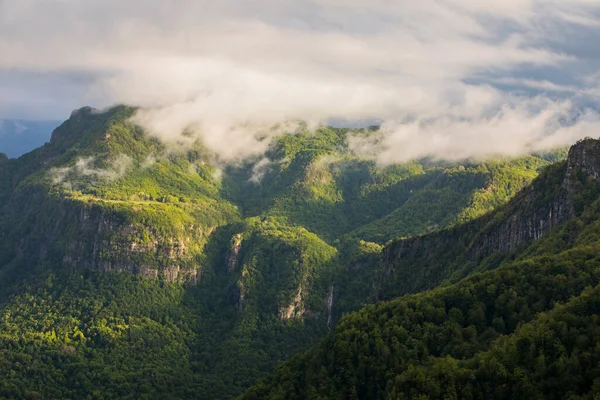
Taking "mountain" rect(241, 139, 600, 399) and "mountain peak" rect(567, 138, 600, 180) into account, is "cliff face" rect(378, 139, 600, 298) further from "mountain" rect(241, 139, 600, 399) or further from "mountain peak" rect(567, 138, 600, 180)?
"mountain" rect(241, 139, 600, 399)

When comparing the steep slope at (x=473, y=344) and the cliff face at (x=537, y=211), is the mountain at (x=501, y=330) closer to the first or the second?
the steep slope at (x=473, y=344)

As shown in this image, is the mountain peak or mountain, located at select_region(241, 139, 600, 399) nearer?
mountain, located at select_region(241, 139, 600, 399)

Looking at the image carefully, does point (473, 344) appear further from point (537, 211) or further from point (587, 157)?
point (587, 157)

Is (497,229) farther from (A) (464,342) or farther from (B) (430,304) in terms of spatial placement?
(A) (464,342)

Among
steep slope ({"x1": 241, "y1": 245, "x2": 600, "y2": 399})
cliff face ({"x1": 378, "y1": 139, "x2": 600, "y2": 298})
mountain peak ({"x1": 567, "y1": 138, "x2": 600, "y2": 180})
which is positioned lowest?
steep slope ({"x1": 241, "y1": 245, "x2": 600, "y2": 399})

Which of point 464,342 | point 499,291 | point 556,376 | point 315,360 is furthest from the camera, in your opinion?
point 315,360

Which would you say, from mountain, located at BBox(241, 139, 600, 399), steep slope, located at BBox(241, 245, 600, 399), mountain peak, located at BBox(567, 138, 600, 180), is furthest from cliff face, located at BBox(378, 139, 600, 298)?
steep slope, located at BBox(241, 245, 600, 399)

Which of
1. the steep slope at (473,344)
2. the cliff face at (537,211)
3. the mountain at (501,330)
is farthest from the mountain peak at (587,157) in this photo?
the steep slope at (473,344)

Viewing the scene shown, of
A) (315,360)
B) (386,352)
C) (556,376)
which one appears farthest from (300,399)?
(556,376)
